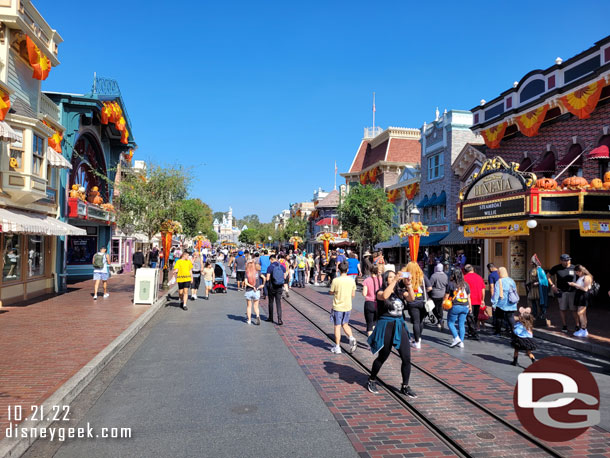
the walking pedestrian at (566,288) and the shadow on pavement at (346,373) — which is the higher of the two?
the walking pedestrian at (566,288)

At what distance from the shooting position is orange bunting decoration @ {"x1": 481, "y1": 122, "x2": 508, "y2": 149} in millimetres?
22000

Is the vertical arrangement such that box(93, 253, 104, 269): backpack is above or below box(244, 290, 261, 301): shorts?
above

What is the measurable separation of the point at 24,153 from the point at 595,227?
17542 mm

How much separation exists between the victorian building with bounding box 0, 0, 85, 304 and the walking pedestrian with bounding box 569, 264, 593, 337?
541 inches

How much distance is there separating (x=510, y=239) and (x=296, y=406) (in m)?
17.8

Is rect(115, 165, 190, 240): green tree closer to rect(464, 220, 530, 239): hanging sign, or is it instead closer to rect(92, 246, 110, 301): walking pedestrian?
rect(92, 246, 110, 301): walking pedestrian

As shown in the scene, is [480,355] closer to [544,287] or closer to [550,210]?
[544,287]

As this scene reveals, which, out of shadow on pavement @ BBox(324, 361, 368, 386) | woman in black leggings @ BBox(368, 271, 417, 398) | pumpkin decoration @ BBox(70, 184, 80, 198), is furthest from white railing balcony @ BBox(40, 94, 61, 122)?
woman in black leggings @ BBox(368, 271, 417, 398)

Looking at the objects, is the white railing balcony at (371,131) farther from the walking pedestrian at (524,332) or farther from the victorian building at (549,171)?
the walking pedestrian at (524,332)

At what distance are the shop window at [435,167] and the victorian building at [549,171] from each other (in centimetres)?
828

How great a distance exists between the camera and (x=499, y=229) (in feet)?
58.7

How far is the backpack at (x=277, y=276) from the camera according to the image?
11.9 metres

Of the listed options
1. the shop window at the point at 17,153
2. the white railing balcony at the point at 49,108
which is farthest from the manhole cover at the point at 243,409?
the white railing balcony at the point at 49,108

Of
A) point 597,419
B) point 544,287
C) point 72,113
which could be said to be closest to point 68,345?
point 597,419
